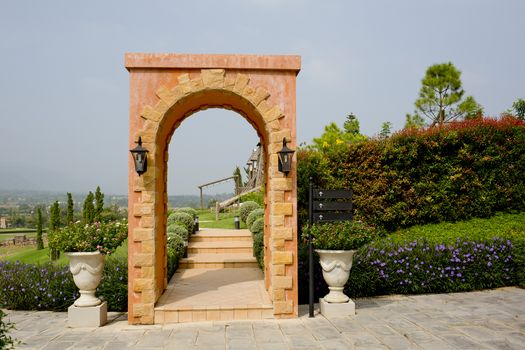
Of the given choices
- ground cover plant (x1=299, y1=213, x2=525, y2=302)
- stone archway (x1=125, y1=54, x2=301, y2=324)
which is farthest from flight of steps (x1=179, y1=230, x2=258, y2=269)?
stone archway (x1=125, y1=54, x2=301, y2=324)

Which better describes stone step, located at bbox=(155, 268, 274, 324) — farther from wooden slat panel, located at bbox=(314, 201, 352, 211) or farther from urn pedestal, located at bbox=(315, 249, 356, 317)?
wooden slat panel, located at bbox=(314, 201, 352, 211)

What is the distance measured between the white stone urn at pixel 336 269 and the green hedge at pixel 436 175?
4757mm

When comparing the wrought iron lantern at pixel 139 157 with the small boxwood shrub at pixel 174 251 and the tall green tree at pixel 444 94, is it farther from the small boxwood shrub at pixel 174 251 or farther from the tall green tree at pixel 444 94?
the tall green tree at pixel 444 94

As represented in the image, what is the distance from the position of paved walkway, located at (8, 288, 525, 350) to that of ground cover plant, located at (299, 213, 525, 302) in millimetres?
880

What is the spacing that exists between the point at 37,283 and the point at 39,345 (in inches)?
99.5

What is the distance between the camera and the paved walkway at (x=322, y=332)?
5430mm

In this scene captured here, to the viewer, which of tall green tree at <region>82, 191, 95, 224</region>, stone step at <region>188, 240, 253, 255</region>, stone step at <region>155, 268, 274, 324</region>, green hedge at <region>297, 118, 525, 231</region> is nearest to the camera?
stone step at <region>155, 268, 274, 324</region>

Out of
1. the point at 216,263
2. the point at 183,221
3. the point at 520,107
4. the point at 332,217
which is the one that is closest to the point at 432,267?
the point at 332,217

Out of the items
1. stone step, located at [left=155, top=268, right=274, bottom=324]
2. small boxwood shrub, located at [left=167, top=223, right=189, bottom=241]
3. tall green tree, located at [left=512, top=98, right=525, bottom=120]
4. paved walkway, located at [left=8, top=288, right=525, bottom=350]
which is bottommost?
paved walkway, located at [left=8, top=288, right=525, bottom=350]

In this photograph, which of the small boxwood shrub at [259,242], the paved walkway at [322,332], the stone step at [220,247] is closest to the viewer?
the paved walkway at [322,332]

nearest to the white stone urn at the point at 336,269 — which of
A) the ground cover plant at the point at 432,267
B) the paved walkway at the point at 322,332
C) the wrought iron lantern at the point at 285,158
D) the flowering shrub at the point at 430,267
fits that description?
the paved walkway at the point at 322,332

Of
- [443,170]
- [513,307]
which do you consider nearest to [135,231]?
[513,307]

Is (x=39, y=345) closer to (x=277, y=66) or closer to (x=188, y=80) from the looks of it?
(x=188, y=80)

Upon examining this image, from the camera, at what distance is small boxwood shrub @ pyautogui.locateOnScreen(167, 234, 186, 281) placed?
919 cm
